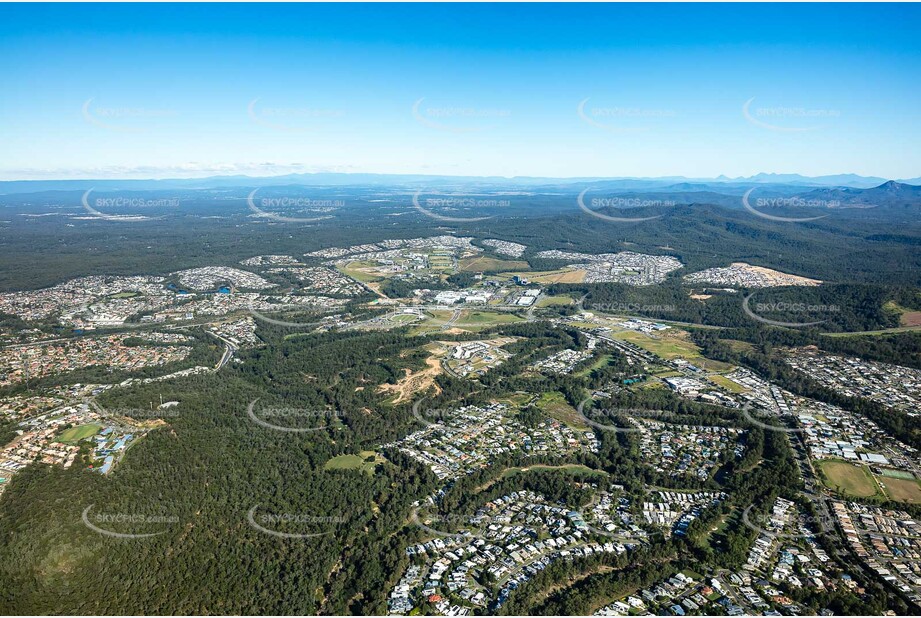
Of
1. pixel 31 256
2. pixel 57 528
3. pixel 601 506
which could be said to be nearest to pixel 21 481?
pixel 57 528

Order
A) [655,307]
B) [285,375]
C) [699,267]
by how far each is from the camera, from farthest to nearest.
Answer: [699,267], [655,307], [285,375]

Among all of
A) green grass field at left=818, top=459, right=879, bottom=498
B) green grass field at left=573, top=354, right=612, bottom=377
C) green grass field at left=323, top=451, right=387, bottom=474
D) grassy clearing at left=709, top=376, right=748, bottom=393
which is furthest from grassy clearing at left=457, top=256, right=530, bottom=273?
green grass field at left=818, top=459, right=879, bottom=498

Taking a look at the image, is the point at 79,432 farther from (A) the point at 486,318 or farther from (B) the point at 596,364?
→ (A) the point at 486,318

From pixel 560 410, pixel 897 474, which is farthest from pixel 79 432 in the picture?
pixel 897 474

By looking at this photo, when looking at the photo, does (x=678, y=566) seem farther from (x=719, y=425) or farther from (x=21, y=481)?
(x=21, y=481)

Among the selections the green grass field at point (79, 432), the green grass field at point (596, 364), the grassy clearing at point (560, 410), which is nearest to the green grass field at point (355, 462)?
the grassy clearing at point (560, 410)

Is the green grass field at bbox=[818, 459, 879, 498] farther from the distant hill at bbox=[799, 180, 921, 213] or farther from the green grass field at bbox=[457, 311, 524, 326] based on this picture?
the distant hill at bbox=[799, 180, 921, 213]

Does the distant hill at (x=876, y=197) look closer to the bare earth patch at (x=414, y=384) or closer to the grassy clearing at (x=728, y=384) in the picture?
the grassy clearing at (x=728, y=384)
